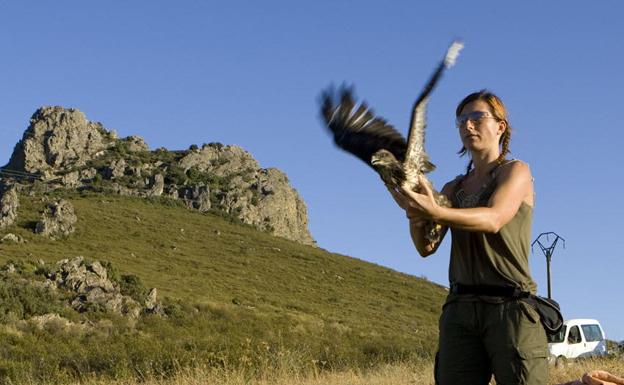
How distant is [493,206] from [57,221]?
5331 cm

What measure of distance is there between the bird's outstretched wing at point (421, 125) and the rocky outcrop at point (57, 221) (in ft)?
169

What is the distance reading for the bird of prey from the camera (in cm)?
313

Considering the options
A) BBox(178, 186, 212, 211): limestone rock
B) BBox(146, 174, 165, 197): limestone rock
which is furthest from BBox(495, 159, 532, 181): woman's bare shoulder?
BBox(178, 186, 212, 211): limestone rock

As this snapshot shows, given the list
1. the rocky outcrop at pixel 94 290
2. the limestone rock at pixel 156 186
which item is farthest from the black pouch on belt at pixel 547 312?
the limestone rock at pixel 156 186

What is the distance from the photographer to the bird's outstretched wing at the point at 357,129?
11.9 feet

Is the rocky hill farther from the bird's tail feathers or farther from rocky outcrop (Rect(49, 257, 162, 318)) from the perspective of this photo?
the bird's tail feathers

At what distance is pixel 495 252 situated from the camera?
332 centimetres

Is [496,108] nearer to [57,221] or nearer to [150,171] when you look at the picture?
[57,221]

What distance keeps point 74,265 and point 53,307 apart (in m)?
5.12

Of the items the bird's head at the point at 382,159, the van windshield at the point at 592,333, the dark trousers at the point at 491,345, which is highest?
the van windshield at the point at 592,333

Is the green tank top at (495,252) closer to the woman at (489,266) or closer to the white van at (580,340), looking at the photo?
the woman at (489,266)

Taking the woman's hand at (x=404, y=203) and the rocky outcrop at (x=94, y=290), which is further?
the rocky outcrop at (x=94, y=290)

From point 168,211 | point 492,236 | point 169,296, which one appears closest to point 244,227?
point 168,211

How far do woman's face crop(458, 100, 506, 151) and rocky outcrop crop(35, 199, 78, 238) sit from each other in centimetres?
5136
